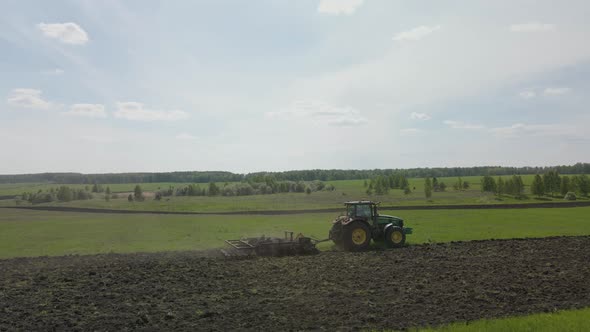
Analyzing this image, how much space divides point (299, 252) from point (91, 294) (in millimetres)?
9850

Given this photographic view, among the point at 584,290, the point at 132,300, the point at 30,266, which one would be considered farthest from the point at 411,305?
the point at 30,266

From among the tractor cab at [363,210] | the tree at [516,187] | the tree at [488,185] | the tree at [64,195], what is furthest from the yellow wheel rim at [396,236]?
the tree at [64,195]

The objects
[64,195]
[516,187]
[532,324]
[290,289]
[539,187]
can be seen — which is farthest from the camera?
[64,195]

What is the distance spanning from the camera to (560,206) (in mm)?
55594

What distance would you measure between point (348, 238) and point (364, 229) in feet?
3.19

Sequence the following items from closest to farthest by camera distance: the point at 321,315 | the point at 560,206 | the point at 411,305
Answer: the point at 321,315
the point at 411,305
the point at 560,206

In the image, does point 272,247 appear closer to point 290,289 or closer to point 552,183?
point 290,289

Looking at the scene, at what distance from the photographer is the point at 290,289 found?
1437 centimetres

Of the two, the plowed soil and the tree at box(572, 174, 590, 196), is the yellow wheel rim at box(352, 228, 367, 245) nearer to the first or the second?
the plowed soil

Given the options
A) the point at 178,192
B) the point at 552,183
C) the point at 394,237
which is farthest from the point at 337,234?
the point at 178,192

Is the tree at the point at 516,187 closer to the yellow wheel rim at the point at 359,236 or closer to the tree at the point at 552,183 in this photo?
the tree at the point at 552,183

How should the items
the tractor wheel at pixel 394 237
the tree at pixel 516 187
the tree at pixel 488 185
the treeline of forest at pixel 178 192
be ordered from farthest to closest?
the tree at pixel 488 185 < the treeline of forest at pixel 178 192 < the tree at pixel 516 187 < the tractor wheel at pixel 394 237

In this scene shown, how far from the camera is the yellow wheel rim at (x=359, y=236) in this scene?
22.2 meters

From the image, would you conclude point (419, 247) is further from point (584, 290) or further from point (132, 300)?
point (132, 300)
